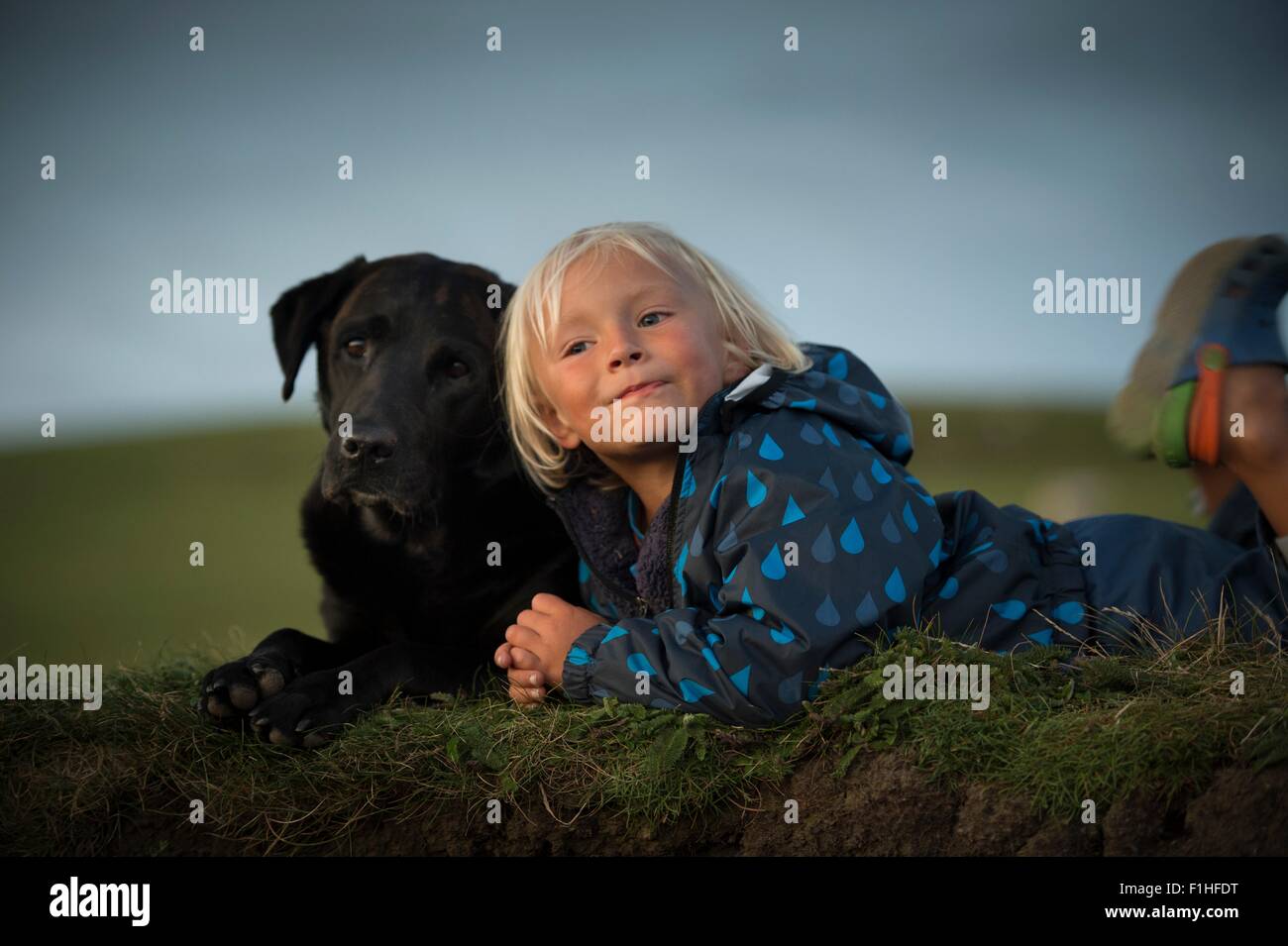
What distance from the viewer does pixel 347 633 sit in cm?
394

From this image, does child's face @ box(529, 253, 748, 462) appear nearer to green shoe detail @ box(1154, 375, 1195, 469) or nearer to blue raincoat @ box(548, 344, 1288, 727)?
blue raincoat @ box(548, 344, 1288, 727)

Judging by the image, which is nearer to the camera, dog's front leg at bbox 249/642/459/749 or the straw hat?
dog's front leg at bbox 249/642/459/749

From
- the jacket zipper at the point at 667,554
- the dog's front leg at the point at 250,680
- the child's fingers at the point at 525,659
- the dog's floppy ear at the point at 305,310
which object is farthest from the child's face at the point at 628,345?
the dog's front leg at the point at 250,680

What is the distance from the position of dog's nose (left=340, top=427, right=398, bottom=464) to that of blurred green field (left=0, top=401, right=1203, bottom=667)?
2.49 feet

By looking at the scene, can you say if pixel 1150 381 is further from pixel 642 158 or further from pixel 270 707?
pixel 270 707

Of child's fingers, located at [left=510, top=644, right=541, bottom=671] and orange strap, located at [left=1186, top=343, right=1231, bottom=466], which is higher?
orange strap, located at [left=1186, top=343, right=1231, bottom=466]

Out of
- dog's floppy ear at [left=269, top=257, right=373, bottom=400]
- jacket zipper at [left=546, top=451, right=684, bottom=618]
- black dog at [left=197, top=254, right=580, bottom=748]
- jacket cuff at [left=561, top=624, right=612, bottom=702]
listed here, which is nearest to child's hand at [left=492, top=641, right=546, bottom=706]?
jacket cuff at [left=561, top=624, right=612, bottom=702]

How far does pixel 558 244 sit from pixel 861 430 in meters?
1.09

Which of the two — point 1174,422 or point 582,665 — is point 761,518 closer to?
point 582,665

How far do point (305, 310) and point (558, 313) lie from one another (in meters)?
1.04

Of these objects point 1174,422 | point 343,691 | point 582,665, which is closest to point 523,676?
point 582,665

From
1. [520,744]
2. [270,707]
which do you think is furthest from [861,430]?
[270,707]

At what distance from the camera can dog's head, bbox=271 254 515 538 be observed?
11.7 ft

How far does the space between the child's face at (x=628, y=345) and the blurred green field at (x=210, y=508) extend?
1.31 metres
